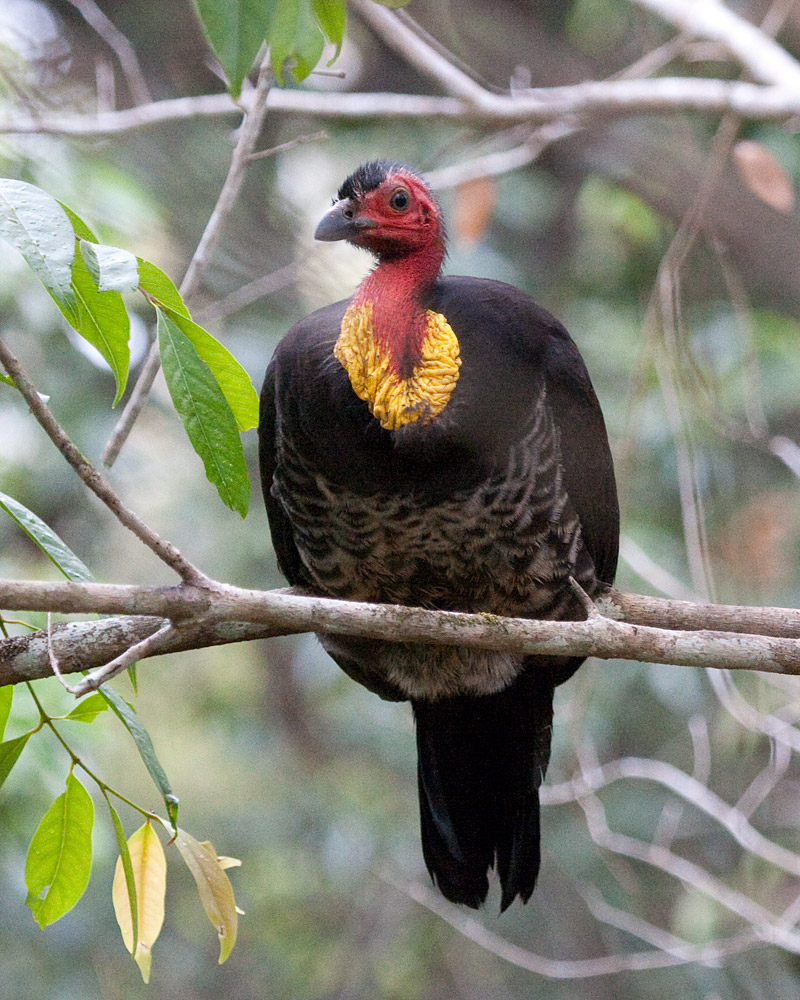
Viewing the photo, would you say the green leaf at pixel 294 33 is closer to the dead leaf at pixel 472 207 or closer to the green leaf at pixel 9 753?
the green leaf at pixel 9 753

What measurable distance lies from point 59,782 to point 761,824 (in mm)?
2791

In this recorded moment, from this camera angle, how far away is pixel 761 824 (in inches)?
160

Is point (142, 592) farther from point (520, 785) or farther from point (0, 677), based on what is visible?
point (520, 785)

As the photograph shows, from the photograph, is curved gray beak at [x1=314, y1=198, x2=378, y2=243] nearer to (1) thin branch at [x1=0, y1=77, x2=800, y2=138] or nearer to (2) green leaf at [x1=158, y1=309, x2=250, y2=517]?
(2) green leaf at [x1=158, y1=309, x2=250, y2=517]

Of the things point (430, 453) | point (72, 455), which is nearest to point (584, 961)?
point (430, 453)

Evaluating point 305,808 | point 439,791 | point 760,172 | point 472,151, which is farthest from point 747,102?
point 305,808

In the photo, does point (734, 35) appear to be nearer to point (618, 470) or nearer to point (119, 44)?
point (618, 470)

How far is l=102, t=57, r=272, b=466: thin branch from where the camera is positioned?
6.16 ft

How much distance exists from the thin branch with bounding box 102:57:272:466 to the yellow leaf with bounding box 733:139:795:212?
129 centimetres

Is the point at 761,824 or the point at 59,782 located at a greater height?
the point at 761,824

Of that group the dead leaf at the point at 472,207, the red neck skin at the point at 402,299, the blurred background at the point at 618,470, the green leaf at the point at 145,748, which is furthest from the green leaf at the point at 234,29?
the dead leaf at the point at 472,207

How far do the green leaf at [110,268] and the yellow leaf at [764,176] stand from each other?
6.59 feet

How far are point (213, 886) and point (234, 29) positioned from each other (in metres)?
0.98

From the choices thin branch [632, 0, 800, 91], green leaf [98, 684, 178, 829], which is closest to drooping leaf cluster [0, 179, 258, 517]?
green leaf [98, 684, 178, 829]
